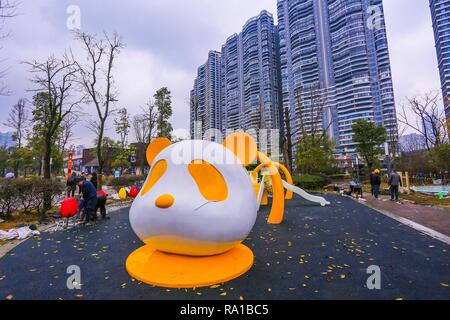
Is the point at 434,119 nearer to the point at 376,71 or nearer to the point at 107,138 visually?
the point at 376,71

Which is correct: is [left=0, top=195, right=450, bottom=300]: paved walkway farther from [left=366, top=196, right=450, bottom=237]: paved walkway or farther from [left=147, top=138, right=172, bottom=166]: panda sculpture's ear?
[left=147, top=138, right=172, bottom=166]: panda sculpture's ear

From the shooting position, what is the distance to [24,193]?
8398mm

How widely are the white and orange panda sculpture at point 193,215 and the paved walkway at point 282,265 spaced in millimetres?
247

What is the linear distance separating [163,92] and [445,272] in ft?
79.0

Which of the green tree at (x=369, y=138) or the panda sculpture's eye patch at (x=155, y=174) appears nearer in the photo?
the panda sculpture's eye patch at (x=155, y=174)

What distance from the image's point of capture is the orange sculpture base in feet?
A: 10.7

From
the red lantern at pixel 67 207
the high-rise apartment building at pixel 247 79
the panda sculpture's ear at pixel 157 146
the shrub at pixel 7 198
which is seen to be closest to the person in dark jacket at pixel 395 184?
the panda sculpture's ear at pixel 157 146

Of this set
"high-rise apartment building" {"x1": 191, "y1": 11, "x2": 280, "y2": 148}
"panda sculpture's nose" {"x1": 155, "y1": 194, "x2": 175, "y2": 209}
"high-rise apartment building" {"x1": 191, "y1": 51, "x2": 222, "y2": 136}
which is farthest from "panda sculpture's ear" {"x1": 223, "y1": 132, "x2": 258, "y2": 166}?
"high-rise apartment building" {"x1": 191, "y1": 51, "x2": 222, "y2": 136}

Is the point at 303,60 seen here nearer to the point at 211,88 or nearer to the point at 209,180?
the point at 211,88

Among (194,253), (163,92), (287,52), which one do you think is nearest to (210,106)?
(163,92)

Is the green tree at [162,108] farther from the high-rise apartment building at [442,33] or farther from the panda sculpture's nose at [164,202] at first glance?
the high-rise apartment building at [442,33]

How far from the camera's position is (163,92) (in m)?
23.4

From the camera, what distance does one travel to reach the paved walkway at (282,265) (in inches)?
122
